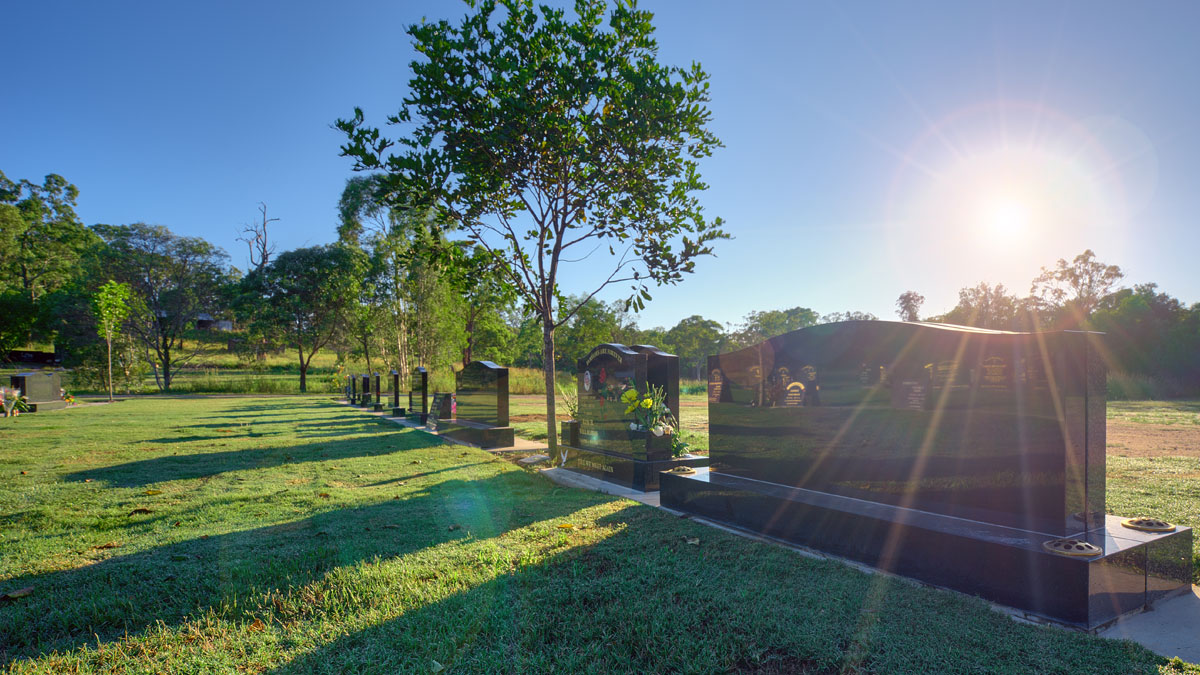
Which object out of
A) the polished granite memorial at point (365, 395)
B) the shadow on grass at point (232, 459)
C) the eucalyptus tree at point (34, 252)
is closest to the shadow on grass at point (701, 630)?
the shadow on grass at point (232, 459)

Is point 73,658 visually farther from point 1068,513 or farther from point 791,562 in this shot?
point 1068,513

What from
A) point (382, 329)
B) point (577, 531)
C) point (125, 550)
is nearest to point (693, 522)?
point (577, 531)

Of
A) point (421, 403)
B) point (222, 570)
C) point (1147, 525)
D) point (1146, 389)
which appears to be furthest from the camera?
point (1146, 389)

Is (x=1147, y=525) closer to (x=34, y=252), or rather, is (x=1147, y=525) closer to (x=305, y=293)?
(x=305, y=293)

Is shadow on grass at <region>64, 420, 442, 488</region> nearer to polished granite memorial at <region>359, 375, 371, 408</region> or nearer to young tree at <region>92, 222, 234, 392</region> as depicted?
polished granite memorial at <region>359, 375, 371, 408</region>

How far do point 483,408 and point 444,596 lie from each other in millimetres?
8347

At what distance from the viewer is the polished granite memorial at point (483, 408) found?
10.9 m

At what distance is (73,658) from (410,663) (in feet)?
5.32

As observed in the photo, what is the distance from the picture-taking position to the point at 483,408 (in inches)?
452

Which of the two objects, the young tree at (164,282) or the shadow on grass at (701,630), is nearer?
the shadow on grass at (701,630)

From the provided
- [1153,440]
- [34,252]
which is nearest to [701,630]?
[1153,440]

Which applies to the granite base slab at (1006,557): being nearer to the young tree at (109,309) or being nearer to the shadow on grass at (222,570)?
the shadow on grass at (222,570)

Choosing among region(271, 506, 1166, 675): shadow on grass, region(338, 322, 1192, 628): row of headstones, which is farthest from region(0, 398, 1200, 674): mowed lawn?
region(338, 322, 1192, 628): row of headstones

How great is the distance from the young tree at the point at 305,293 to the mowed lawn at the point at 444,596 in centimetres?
2736
